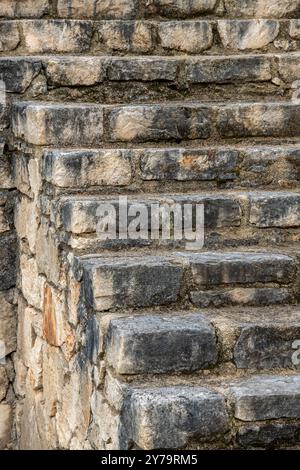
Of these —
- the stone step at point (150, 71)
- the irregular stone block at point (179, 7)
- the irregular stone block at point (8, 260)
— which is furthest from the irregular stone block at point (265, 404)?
the irregular stone block at point (179, 7)

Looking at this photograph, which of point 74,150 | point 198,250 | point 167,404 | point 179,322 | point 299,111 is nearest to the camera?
point 167,404

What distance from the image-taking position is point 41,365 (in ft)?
12.7

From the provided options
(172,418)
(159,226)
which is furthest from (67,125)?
(172,418)

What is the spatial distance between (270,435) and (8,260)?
201 centimetres

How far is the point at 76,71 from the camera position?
3.83 meters

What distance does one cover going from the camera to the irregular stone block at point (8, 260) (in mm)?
4188

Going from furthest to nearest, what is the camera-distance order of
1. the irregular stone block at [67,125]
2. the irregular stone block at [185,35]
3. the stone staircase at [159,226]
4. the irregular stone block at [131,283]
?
the irregular stone block at [185,35], the irregular stone block at [67,125], the irregular stone block at [131,283], the stone staircase at [159,226]

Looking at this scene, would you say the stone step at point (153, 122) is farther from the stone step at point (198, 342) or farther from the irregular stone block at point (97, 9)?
the stone step at point (198, 342)

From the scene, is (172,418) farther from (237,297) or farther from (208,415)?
(237,297)

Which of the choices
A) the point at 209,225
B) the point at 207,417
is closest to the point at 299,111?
the point at 209,225

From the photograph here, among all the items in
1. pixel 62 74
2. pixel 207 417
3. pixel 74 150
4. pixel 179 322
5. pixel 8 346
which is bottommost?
pixel 8 346

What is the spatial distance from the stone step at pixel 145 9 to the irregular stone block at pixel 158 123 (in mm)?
702
